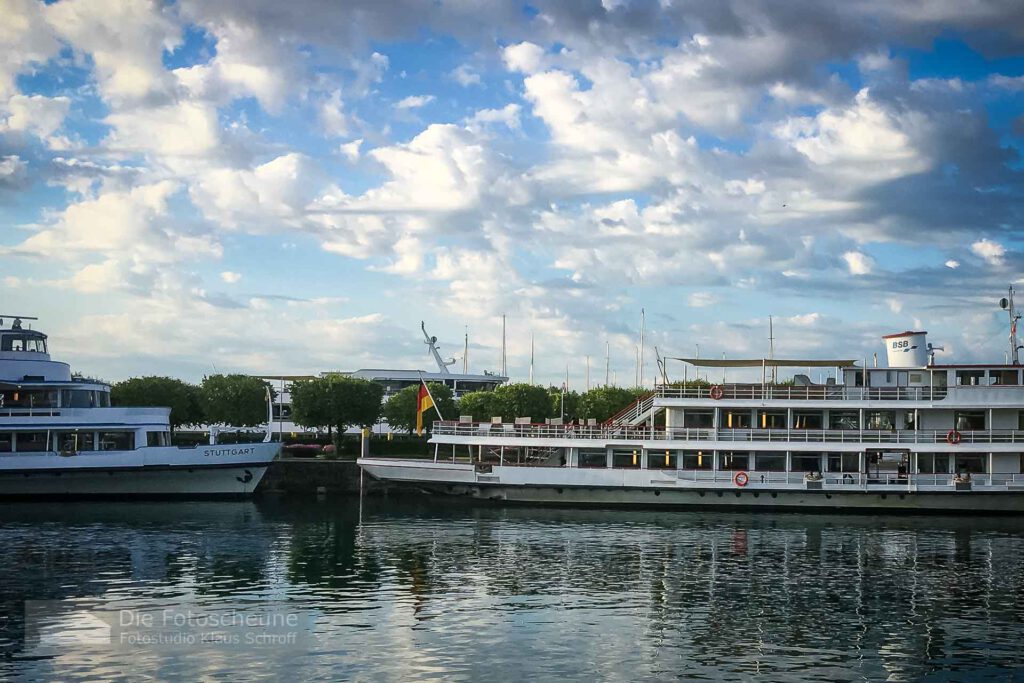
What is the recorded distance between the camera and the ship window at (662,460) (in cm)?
5400

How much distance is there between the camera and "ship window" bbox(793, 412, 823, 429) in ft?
177

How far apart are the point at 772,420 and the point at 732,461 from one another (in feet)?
9.57

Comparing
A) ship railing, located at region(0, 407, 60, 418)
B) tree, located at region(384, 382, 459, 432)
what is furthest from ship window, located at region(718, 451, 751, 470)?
tree, located at region(384, 382, 459, 432)

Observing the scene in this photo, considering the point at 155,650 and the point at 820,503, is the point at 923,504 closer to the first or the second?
the point at 820,503

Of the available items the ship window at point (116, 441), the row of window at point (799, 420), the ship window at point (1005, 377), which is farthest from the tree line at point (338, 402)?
the ship window at point (1005, 377)

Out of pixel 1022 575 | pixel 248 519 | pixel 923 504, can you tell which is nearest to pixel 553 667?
pixel 1022 575

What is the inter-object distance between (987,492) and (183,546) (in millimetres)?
36248

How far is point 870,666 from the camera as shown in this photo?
24062 mm

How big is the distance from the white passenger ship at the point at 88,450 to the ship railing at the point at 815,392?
82.1 feet

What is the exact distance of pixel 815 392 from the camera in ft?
174

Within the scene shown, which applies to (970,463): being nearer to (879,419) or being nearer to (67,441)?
(879,419)

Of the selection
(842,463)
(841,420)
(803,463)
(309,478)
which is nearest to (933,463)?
(842,463)

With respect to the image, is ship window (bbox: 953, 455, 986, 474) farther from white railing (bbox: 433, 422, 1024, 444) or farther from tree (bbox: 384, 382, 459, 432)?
tree (bbox: 384, 382, 459, 432)

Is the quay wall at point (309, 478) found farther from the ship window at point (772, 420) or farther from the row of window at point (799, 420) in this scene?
the ship window at point (772, 420)
